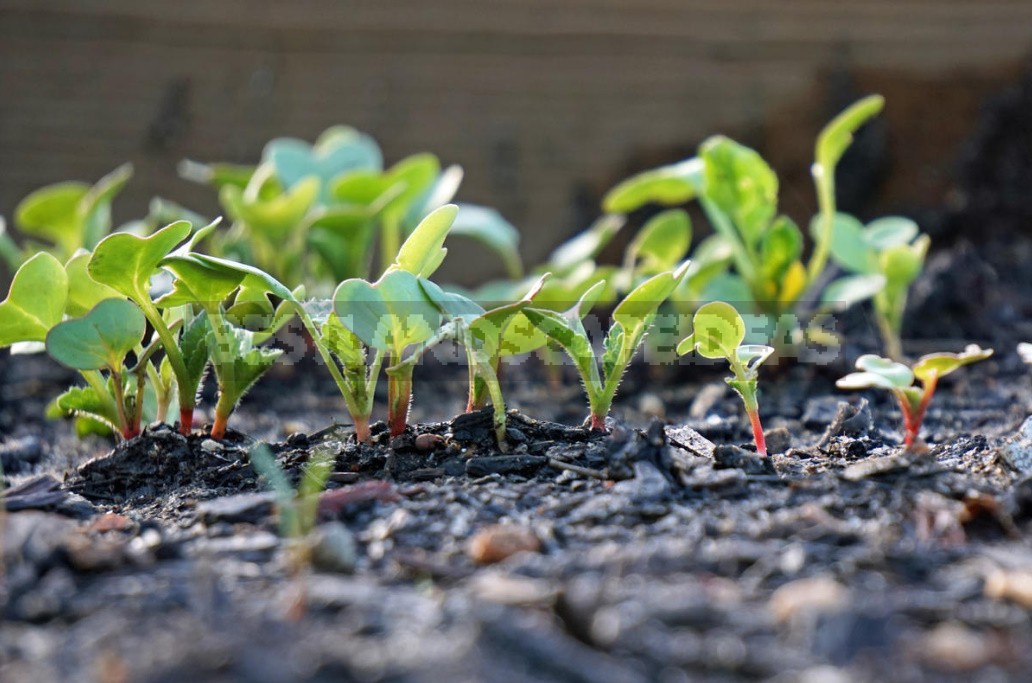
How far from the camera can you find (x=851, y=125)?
196 centimetres

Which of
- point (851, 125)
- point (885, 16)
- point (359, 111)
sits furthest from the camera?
point (359, 111)

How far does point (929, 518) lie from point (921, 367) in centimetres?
42

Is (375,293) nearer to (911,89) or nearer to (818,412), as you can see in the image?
(818,412)

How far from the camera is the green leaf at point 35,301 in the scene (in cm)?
127

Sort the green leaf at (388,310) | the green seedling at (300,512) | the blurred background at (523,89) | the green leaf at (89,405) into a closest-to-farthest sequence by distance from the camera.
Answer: the green seedling at (300,512) → the green leaf at (388,310) → the green leaf at (89,405) → the blurred background at (523,89)

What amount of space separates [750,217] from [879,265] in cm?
29

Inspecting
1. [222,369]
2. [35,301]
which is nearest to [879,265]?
[222,369]

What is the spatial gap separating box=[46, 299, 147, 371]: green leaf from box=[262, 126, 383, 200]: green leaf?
3.34 feet

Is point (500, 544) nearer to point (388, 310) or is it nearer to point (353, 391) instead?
point (388, 310)

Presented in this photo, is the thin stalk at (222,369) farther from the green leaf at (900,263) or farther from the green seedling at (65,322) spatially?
the green leaf at (900,263)

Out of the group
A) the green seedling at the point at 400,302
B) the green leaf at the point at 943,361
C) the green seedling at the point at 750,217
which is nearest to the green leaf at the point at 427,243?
the green seedling at the point at 400,302

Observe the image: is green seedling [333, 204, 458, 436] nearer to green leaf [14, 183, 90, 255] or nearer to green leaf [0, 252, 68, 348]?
green leaf [0, 252, 68, 348]

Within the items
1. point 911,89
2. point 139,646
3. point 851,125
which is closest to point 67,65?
point 851,125

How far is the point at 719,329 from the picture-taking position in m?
1.24
